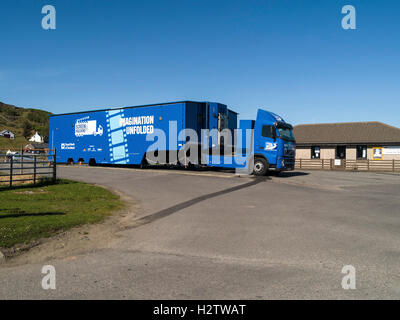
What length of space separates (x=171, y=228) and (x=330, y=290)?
4001mm

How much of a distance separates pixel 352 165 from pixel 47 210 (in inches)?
1233

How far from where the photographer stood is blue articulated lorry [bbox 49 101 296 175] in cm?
1864

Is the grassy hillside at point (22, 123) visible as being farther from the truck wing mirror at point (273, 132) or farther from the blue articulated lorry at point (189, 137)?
the truck wing mirror at point (273, 132)

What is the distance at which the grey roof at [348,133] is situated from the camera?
32562 millimetres

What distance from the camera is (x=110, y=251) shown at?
5.50 metres

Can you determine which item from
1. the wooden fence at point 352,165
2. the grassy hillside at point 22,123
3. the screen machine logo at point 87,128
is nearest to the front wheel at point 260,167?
the screen machine logo at point 87,128

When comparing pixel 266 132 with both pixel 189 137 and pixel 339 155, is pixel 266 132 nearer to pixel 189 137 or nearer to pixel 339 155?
pixel 189 137

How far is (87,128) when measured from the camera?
2583 cm

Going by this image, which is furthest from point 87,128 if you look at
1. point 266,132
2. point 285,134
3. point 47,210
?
point 47,210

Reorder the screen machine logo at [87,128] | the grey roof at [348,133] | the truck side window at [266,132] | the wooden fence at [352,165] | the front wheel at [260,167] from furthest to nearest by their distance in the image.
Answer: the grey roof at [348,133] < the wooden fence at [352,165] < the screen machine logo at [87,128] < the front wheel at [260,167] < the truck side window at [266,132]

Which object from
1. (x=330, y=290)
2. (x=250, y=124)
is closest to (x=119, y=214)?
(x=330, y=290)

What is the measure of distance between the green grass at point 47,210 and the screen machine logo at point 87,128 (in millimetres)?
12966

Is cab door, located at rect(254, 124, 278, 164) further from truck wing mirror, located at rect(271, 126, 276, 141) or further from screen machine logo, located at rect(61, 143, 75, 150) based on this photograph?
Result: screen machine logo, located at rect(61, 143, 75, 150)
